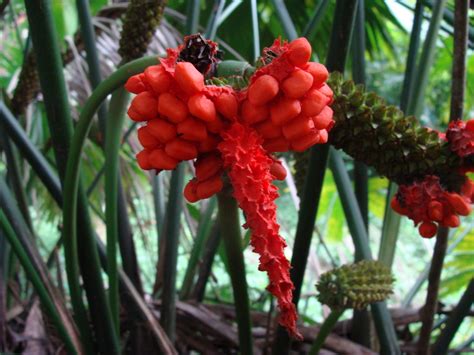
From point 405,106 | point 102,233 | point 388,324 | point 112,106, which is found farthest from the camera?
point 102,233

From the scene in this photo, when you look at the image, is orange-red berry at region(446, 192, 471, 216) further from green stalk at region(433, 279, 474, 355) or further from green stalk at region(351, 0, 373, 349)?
green stalk at region(351, 0, 373, 349)

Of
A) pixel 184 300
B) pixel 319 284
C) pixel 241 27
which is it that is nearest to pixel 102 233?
pixel 241 27

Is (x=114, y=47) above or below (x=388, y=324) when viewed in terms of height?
above

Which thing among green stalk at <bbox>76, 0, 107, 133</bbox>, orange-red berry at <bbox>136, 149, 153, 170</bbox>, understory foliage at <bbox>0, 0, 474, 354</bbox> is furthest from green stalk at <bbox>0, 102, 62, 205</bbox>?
orange-red berry at <bbox>136, 149, 153, 170</bbox>

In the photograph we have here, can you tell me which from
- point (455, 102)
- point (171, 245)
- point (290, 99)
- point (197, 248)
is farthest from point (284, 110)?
point (197, 248)

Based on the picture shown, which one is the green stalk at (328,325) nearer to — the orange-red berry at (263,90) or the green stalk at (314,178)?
the green stalk at (314,178)

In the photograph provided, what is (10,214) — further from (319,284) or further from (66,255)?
(319,284)
